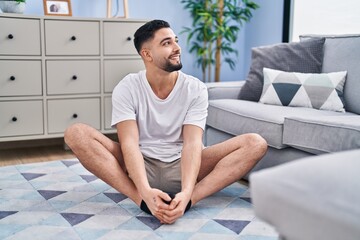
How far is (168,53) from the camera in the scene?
2.02m

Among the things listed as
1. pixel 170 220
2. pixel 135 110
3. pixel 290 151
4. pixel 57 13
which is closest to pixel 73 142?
pixel 135 110

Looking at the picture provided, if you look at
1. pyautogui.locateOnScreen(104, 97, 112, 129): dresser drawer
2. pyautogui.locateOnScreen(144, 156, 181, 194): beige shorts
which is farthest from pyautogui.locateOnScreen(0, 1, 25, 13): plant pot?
pyautogui.locateOnScreen(144, 156, 181, 194): beige shorts

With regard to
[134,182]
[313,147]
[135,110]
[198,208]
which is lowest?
[198,208]

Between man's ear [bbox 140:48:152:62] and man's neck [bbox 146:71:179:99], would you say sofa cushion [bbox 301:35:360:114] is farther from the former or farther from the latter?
man's ear [bbox 140:48:152:62]

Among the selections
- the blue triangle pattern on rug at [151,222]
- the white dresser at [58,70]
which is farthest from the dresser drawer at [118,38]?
the blue triangle pattern on rug at [151,222]

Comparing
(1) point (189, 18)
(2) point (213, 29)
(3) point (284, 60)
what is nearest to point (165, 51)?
(3) point (284, 60)

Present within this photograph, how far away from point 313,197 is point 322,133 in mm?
1272

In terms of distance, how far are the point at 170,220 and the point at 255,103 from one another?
117cm

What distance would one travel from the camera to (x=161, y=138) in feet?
6.89

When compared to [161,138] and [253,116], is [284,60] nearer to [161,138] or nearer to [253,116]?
[253,116]

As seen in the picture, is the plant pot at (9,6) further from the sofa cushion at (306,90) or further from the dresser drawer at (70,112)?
the sofa cushion at (306,90)

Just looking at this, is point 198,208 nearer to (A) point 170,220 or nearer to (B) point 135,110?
(A) point 170,220

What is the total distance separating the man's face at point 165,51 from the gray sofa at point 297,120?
587 mm

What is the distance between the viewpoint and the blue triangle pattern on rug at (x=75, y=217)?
186cm
